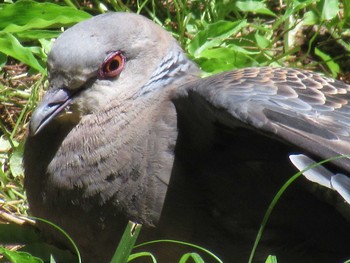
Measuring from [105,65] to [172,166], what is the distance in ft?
1.73

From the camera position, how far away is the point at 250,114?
418 centimetres

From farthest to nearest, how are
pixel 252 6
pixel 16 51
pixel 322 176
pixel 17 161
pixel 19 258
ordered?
1. pixel 252 6
2. pixel 17 161
3. pixel 16 51
4. pixel 19 258
5. pixel 322 176

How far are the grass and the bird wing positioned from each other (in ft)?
3.57

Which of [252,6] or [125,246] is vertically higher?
[125,246]

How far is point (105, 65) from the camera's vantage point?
475cm

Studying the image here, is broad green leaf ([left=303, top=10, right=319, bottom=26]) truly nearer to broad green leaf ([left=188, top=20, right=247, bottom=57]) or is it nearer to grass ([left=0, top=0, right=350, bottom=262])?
grass ([left=0, top=0, right=350, bottom=262])

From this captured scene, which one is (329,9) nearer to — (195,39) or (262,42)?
(262,42)

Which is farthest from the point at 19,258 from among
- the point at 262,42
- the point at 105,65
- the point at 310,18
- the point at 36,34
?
the point at 310,18

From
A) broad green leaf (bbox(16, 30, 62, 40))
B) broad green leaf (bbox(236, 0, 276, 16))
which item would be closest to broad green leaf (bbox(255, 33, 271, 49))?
broad green leaf (bbox(236, 0, 276, 16))

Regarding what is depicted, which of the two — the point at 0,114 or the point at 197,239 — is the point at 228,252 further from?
the point at 0,114

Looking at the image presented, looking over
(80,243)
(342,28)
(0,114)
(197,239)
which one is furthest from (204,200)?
(342,28)

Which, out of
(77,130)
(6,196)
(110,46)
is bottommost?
(6,196)

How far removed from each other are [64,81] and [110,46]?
0.83 feet

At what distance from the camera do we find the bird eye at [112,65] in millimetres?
4754
